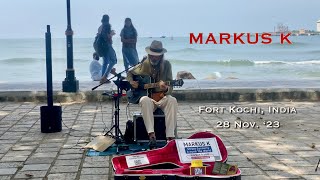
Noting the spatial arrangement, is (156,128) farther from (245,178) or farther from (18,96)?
(18,96)

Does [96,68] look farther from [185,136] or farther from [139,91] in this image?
[139,91]

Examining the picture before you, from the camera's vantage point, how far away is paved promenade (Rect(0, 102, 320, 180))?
529 centimetres

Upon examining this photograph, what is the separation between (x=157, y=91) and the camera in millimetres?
6449

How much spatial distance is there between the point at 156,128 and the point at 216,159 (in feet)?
5.05

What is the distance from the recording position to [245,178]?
4949 millimetres

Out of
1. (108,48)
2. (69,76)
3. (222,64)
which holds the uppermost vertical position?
(108,48)

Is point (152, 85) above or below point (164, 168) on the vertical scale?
above

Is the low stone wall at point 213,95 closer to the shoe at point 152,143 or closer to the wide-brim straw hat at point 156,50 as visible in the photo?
the wide-brim straw hat at point 156,50

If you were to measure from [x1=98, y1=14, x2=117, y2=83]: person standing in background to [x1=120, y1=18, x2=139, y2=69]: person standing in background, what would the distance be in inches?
12.6

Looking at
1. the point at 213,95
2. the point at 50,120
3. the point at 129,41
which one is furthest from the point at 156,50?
the point at 129,41

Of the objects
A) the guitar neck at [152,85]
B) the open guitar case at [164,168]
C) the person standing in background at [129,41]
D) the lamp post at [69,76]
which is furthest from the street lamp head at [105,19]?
the open guitar case at [164,168]

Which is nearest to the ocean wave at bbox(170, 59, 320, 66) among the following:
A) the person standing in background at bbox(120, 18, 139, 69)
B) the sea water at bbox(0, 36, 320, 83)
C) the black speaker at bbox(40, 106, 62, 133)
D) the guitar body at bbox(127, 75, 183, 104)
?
the sea water at bbox(0, 36, 320, 83)

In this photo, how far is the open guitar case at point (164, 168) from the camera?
449 centimetres

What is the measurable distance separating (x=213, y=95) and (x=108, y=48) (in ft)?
10.1
